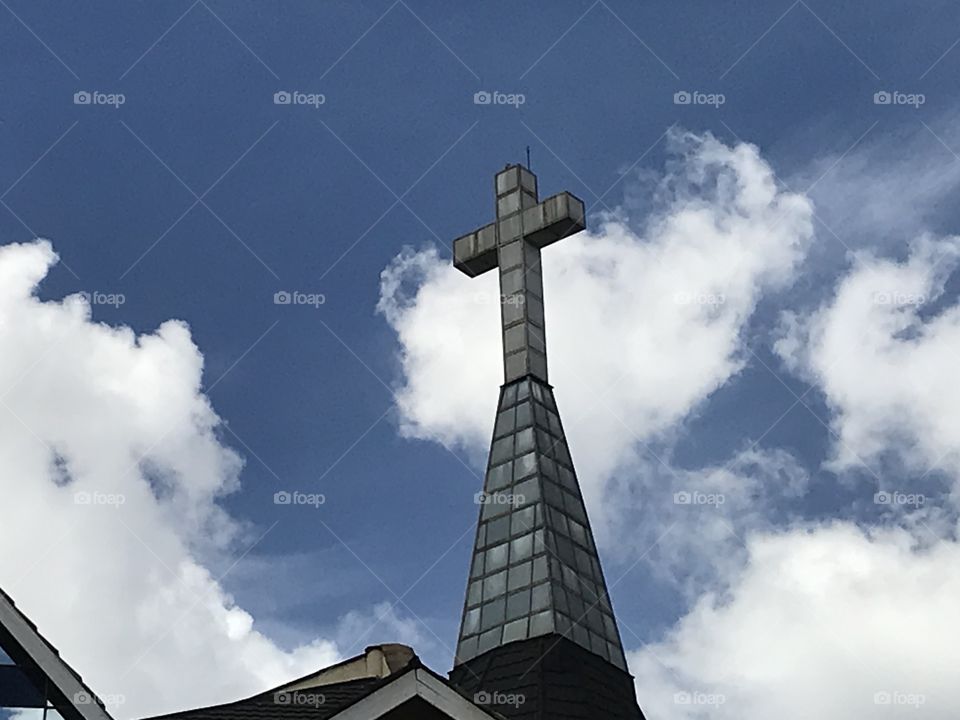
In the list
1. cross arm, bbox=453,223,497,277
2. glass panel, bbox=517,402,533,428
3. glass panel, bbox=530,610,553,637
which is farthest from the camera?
cross arm, bbox=453,223,497,277

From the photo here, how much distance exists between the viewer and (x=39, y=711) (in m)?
14.5

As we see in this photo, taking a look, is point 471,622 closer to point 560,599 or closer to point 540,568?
point 540,568

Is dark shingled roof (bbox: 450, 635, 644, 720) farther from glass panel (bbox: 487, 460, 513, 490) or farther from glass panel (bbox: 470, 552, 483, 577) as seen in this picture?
glass panel (bbox: 487, 460, 513, 490)

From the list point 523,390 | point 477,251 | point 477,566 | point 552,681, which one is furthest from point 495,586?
point 477,251

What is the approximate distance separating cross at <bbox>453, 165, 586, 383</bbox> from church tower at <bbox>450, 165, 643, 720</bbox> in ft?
0.07

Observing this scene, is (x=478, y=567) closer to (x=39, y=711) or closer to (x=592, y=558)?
(x=592, y=558)

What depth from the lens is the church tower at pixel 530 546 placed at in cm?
1909

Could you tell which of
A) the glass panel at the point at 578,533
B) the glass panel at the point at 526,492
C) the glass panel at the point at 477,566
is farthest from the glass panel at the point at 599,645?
the glass panel at the point at 526,492

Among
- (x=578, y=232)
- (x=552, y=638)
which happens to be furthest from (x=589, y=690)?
(x=578, y=232)

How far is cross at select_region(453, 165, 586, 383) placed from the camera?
22.5 m

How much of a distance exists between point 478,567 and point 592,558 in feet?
4.98

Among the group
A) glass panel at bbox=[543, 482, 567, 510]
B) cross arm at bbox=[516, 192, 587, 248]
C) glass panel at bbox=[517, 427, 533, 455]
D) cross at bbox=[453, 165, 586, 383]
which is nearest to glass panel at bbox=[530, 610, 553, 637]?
glass panel at bbox=[543, 482, 567, 510]

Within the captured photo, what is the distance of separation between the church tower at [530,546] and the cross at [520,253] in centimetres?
2

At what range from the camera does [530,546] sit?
67.4 ft
